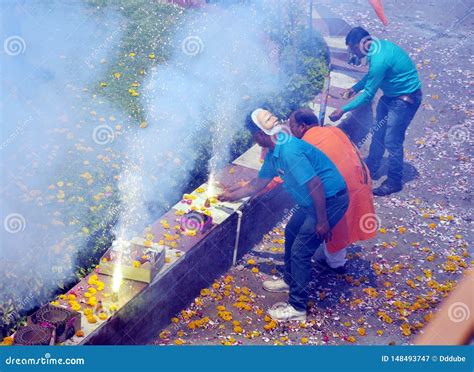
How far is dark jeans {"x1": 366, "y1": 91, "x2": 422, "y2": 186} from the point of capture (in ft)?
30.1

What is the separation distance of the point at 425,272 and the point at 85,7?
8.70 metres

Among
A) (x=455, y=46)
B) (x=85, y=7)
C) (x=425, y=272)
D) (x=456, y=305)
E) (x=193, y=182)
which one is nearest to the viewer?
(x=456, y=305)

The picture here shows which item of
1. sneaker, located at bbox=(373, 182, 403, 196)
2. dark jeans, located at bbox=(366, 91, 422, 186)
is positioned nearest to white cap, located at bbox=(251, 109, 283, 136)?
dark jeans, located at bbox=(366, 91, 422, 186)

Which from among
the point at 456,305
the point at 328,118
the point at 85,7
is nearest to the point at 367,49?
the point at 328,118

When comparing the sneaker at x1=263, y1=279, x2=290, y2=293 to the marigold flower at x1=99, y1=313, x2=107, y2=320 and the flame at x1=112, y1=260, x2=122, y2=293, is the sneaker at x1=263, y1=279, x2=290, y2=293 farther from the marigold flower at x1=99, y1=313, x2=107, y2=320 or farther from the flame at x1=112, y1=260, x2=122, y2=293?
the marigold flower at x1=99, y1=313, x2=107, y2=320

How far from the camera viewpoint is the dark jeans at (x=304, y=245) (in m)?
6.56

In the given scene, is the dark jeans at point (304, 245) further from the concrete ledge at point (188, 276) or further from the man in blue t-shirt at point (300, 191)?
the concrete ledge at point (188, 276)

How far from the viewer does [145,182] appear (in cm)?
830

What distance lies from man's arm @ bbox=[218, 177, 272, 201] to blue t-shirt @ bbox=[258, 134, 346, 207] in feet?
0.25

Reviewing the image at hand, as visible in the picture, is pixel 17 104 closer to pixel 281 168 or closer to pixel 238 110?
pixel 238 110

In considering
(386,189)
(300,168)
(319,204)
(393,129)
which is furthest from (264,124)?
(386,189)

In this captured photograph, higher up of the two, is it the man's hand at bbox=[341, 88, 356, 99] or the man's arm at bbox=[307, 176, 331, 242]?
the man's hand at bbox=[341, 88, 356, 99]

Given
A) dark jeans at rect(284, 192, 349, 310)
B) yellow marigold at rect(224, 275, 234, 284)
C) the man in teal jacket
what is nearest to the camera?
dark jeans at rect(284, 192, 349, 310)

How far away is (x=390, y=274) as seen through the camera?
7750 millimetres
